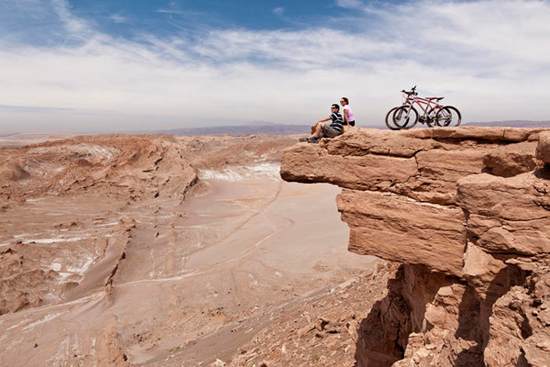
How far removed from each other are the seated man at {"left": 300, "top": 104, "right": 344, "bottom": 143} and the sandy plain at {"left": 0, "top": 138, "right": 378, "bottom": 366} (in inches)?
248

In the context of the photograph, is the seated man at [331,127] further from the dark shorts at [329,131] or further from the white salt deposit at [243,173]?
the white salt deposit at [243,173]

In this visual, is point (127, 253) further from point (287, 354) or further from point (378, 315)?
point (378, 315)

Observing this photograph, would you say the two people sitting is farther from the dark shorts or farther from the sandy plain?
the sandy plain

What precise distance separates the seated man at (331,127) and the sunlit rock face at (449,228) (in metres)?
0.24

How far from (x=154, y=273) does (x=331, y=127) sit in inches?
513

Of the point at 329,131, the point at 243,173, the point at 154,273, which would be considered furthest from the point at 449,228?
the point at 243,173

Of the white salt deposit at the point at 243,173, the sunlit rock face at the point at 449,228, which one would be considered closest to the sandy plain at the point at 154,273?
the sunlit rock face at the point at 449,228

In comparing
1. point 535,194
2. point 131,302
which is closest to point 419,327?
point 535,194

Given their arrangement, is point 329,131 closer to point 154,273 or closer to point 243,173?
point 154,273

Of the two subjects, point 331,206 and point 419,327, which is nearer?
point 419,327

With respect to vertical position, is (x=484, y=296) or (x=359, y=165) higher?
(x=359, y=165)

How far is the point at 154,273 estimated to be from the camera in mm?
15883

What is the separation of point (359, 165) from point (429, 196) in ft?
3.78

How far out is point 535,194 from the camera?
135 inches
